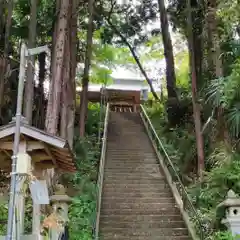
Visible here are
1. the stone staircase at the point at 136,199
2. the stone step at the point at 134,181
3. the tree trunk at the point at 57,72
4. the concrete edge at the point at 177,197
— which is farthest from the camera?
the stone step at the point at 134,181

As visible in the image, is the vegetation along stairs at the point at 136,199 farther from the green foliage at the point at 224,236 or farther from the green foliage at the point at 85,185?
the green foliage at the point at 224,236

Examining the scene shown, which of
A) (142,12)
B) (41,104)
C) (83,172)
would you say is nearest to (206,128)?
(83,172)

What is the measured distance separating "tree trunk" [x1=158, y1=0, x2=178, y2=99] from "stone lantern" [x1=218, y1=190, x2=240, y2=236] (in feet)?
39.0

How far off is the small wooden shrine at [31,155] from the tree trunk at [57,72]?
3.78 metres

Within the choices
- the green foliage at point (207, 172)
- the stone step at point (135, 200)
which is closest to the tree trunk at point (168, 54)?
the green foliage at point (207, 172)

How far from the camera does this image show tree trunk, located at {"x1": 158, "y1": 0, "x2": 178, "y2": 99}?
65.8 feet

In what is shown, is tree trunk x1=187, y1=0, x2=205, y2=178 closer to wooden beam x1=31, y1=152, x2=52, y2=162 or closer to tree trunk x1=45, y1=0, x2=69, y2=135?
tree trunk x1=45, y1=0, x2=69, y2=135

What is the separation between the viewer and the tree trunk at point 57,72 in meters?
10.7

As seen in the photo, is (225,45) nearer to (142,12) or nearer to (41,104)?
(41,104)

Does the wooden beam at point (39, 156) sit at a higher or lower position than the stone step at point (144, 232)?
higher

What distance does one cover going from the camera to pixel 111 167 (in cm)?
1448

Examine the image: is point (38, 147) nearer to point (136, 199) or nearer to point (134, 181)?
point (136, 199)

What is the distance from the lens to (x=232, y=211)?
8.23 m

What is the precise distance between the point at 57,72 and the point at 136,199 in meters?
3.96
